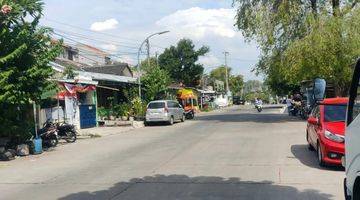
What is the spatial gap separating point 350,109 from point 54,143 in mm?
15697

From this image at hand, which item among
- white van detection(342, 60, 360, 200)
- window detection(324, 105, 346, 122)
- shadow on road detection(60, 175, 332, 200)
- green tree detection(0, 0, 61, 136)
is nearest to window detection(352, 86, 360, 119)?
white van detection(342, 60, 360, 200)

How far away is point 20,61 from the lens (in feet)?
56.3

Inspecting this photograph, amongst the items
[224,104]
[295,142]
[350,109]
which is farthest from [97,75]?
[224,104]

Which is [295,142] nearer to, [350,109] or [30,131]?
[30,131]

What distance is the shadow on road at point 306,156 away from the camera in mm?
11852

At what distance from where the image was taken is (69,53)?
53.5m

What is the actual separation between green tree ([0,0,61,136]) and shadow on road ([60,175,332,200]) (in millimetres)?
7497

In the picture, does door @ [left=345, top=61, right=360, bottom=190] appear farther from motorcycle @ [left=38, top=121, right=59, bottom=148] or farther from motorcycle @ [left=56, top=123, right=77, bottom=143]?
motorcycle @ [left=56, top=123, right=77, bottom=143]

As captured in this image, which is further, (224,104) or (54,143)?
(224,104)

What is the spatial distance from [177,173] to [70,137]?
441 inches

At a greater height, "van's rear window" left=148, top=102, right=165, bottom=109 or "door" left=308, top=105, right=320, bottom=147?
"van's rear window" left=148, top=102, right=165, bottom=109

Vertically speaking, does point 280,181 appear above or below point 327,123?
below

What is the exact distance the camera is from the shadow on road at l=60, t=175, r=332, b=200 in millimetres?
8992

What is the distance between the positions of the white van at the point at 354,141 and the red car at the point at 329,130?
206 inches
